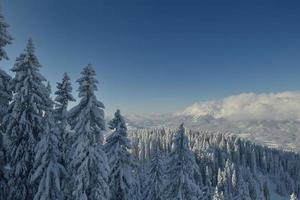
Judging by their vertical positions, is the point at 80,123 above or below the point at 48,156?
above

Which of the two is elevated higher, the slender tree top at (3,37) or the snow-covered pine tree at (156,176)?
the slender tree top at (3,37)

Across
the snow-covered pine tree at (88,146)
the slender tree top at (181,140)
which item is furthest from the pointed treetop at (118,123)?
the slender tree top at (181,140)

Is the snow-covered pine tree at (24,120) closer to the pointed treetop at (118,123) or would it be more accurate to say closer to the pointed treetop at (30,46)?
the pointed treetop at (30,46)

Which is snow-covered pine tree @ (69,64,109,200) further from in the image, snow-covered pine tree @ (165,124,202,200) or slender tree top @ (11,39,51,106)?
snow-covered pine tree @ (165,124,202,200)

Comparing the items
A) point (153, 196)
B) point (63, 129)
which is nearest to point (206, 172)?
point (153, 196)

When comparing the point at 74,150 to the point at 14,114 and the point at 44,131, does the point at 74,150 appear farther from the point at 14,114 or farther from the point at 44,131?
the point at 14,114

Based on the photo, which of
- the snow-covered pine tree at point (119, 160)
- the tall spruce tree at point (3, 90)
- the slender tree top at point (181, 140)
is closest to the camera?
the tall spruce tree at point (3, 90)
